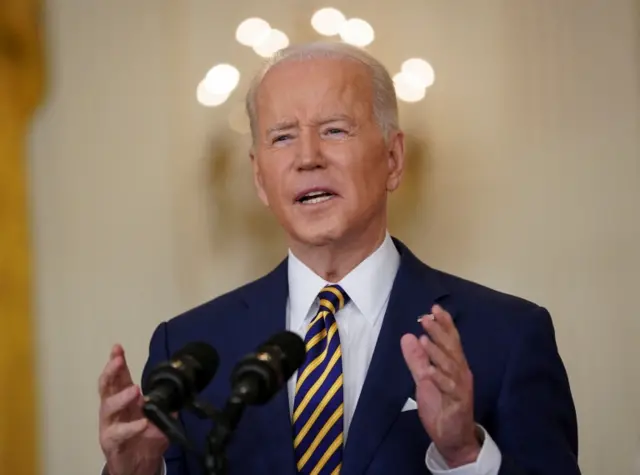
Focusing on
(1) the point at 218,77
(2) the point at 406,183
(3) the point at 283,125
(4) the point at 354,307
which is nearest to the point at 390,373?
(4) the point at 354,307

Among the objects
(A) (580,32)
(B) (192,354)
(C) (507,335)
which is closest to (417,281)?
(C) (507,335)

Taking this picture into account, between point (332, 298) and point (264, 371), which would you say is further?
point (332, 298)

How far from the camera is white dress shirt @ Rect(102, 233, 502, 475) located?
1.44 meters

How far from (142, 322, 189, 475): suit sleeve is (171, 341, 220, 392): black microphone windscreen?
358 mm

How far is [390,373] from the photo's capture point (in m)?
1.39

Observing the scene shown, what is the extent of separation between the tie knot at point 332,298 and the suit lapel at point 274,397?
0.27 feet

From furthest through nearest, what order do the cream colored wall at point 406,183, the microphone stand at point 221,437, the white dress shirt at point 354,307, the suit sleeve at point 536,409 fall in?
the cream colored wall at point 406,183, the white dress shirt at point 354,307, the suit sleeve at point 536,409, the microphone stand at point 221,437

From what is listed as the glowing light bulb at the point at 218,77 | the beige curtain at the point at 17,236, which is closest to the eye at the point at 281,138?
the glowing light bulb at the point at 218,77

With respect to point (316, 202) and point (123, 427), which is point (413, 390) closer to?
point (316, 202)

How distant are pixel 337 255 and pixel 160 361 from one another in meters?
0.36

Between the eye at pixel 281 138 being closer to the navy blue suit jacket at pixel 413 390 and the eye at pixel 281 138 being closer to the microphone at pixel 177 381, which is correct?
the navy blue suit jacket at pixel 413 390

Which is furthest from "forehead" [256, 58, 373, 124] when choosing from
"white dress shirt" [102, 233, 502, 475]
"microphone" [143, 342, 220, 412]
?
"microphone" [143, 342, 220, 412]

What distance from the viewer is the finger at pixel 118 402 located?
1164 millimetres

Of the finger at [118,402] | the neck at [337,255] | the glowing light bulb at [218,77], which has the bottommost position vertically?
the finger at [118,402]
